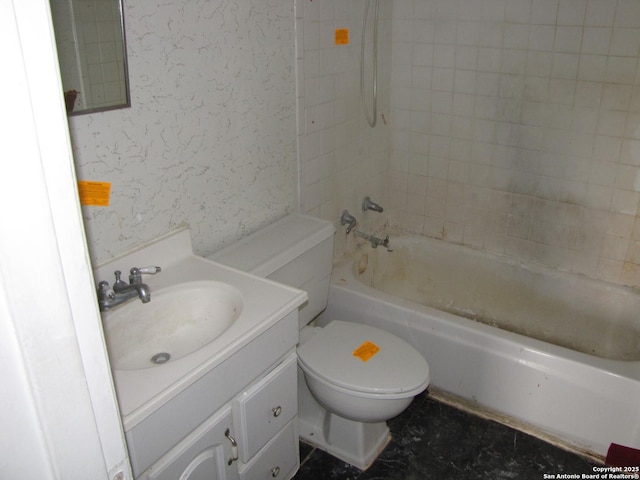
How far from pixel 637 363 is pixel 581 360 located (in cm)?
19

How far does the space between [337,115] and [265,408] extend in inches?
50.7

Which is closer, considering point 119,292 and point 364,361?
point 119,292

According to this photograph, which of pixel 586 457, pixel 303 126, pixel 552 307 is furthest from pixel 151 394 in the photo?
pixel 552 307

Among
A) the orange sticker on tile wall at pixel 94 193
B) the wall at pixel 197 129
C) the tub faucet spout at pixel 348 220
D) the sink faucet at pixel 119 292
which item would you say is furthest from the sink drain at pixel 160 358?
the tub faucet spout at pixel 348 220

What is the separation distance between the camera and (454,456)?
2080 millimetres

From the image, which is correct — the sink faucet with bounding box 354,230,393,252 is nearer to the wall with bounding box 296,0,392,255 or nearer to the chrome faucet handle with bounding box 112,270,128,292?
the wall with bounding box 296,0,392,255

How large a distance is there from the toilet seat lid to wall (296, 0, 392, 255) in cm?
58

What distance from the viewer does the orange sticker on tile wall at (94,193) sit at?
1450mm

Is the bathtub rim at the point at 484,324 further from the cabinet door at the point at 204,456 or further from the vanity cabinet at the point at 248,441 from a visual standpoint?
the cabinet door at the point at 204,456

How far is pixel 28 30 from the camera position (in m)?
0.45

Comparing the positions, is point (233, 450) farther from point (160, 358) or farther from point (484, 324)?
point (484, 324)

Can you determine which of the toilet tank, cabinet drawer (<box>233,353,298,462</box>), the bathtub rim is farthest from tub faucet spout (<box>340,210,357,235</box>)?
cabinet drawer (<box>233,353,298,462</box>)

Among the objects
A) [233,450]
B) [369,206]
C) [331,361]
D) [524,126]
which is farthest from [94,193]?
[524,126]

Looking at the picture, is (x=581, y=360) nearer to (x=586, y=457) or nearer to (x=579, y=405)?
(x=579, y=405)
